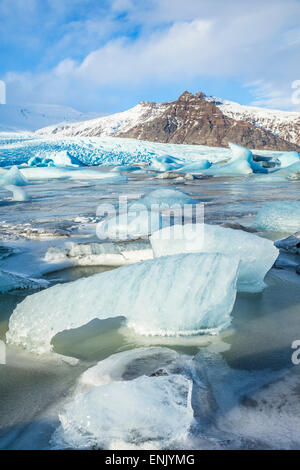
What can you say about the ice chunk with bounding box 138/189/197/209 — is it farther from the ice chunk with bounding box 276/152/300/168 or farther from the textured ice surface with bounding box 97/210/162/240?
the ice chunk with bounding box 276/152/300/168

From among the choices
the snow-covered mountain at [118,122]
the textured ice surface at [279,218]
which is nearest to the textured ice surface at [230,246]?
the textured ice surface at [279,218]

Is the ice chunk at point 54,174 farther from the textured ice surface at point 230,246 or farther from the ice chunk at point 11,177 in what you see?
the textured ice surface at point 230,246

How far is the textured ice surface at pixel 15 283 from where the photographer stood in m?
1.62

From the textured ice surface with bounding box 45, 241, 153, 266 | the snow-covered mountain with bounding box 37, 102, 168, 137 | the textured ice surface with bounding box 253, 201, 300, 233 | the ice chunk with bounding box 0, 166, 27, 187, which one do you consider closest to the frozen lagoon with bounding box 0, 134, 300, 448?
the textured ice surface with bounding box 45, 241, 153, 266

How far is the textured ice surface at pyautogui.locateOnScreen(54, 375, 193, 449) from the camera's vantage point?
71 centimetres

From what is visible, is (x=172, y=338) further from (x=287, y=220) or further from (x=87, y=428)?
(x=287, y=220)

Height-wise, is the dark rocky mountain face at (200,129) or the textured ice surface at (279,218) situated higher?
the dark rocky mountain face at (200,129)

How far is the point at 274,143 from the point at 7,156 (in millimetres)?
51373

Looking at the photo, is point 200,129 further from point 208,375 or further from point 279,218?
point 208,375

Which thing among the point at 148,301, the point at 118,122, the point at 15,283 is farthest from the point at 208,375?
the point at 118,122

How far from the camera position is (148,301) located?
3.92 ft

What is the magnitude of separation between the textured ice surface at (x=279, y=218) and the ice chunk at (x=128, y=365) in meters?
2.14

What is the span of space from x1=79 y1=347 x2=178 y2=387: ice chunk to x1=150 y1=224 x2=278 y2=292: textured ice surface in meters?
0.59

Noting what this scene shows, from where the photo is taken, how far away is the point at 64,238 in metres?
2.79
